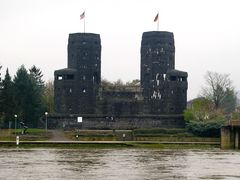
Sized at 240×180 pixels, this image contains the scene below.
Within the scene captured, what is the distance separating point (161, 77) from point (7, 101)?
82.5ft

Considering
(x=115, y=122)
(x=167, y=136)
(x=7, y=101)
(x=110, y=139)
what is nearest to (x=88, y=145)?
(x=110, y=139)

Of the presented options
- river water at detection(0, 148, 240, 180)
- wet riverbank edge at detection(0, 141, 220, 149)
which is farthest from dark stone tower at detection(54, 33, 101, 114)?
river water at detection(0, 148, 240, 180)

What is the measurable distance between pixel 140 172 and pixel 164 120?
63492 millimetres

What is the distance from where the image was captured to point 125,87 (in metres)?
103

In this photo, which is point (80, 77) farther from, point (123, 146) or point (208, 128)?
point (123, 146)

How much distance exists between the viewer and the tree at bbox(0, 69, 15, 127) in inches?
3511

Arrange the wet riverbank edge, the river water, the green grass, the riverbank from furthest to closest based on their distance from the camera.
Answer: the riverbank → the wet riverbank edge → the green grass → the river water

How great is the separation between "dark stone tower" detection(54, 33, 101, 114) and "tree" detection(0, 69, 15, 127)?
11775 mm

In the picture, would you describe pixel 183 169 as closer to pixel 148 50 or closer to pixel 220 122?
pixel 220 122

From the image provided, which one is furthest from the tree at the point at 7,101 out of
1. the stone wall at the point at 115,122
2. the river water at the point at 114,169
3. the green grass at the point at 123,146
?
the river water at the point at 114,169

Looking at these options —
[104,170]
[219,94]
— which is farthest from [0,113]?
[104,170]

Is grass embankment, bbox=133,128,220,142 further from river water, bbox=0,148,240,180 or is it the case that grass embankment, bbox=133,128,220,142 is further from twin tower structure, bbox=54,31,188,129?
river water, bbox=0,148,240,180

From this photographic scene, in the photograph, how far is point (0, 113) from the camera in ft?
294

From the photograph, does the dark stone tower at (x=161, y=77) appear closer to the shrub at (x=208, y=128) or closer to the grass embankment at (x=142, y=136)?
the grass embankment at (x=142, y=136)
